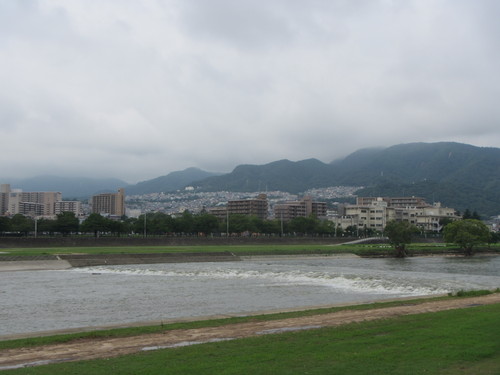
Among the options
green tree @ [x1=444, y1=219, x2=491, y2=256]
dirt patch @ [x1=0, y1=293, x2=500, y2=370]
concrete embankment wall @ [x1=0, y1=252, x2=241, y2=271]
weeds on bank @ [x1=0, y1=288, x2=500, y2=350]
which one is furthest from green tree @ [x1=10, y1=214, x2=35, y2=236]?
dirt patch @ [x1=0, y1=293, x2=500, y2=370]

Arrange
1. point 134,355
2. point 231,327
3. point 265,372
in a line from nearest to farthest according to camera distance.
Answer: point 265,372, point 134,355, point 231,327

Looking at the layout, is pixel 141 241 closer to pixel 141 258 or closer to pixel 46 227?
pixel 141 258

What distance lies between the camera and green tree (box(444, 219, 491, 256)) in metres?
111

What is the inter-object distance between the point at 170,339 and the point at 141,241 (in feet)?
345

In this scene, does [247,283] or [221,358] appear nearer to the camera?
[221,358]

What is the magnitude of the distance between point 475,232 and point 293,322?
102 meters

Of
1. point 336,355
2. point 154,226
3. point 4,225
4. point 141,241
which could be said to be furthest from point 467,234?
point 4,225

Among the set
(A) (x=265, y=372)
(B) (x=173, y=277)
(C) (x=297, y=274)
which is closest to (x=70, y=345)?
(A) (x=265, y=372)

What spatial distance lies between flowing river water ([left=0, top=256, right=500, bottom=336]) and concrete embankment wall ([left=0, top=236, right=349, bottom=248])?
46.6 meters

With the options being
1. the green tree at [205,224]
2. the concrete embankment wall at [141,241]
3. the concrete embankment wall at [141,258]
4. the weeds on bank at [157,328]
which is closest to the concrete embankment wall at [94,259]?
the concrete embankment wall at [141,258]

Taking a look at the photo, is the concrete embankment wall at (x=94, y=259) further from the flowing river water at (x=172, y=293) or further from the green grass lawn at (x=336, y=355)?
the green grass lawn at (x=336, y=355)

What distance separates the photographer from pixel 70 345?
57.7ft

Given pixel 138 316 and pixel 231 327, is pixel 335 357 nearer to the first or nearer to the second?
pixel 231 327

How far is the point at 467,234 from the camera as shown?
110438 millimetres
